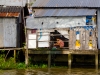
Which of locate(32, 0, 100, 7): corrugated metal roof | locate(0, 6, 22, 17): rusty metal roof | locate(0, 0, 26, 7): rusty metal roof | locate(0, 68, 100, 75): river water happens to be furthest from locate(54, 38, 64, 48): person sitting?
locate(0, 0, 26, 7): rusty metal roof

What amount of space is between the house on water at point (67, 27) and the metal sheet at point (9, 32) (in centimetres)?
149

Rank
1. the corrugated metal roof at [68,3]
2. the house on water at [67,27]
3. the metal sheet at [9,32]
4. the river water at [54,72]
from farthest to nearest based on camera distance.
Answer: the metal sheet at [9,32]
the corrugated metal roof at [68,3]
the house on water at [67,27]
the river water at [54,72]

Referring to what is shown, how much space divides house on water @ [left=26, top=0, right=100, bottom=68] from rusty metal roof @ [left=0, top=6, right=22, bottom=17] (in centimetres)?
153

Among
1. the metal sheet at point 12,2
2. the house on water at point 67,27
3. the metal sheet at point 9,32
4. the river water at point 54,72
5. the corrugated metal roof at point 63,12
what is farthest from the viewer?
the metal sheet at point 12,2

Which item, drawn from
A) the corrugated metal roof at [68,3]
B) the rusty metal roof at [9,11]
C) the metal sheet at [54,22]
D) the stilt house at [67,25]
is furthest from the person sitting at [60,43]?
the rusty metal roof at [9,11]

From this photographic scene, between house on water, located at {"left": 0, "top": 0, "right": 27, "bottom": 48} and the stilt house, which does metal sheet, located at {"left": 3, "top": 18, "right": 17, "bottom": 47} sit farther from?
the stilt house

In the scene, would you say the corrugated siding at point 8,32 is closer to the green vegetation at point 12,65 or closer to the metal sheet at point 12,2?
the green vegetation at point 12,65

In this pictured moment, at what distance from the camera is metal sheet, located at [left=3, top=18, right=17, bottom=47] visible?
85.3 ft

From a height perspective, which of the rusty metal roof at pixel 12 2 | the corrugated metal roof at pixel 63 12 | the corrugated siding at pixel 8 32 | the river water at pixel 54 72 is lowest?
the river water at pixel 54 72

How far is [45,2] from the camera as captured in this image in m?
26.0

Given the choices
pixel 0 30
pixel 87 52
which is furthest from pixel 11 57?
pixel 87 52

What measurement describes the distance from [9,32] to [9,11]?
5.63ft

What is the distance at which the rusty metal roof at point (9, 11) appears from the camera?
26.0 meters

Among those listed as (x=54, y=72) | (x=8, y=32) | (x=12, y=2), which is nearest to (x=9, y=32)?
(x=8, y=32)
